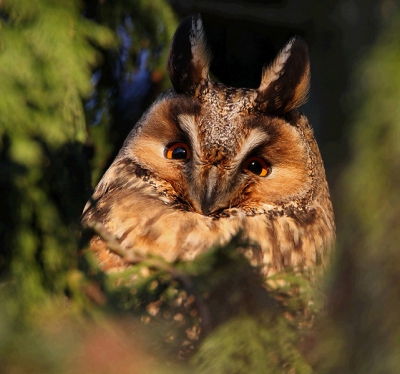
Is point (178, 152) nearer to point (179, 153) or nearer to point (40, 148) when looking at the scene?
point (179, 153)

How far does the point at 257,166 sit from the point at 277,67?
43 centimetres

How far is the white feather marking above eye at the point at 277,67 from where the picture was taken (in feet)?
6.73

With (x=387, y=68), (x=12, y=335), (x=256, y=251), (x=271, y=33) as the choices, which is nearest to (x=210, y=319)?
(x=12, y=335)

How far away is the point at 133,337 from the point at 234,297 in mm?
279

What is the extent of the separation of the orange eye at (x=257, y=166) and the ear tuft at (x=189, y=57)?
1.16 ft

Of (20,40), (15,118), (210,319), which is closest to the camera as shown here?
(210,319)

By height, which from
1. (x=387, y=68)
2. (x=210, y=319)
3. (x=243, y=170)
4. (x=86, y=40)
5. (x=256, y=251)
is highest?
(x=387, y=68)

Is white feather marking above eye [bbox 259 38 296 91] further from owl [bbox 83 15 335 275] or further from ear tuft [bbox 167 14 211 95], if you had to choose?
ear tuft [bbox 167 14 211 95]

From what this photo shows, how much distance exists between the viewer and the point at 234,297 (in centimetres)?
119

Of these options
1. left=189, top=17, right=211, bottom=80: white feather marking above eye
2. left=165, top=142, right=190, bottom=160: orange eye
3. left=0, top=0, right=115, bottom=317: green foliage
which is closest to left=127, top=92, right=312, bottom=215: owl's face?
left=165, top=142, right=190, bottom=160: orange eye

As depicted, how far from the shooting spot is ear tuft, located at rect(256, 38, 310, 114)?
2.01m

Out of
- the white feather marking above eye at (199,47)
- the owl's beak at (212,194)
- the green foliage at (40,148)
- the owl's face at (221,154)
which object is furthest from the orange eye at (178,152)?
the green foliage at (40,148)

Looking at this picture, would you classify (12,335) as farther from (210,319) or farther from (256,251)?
(256,251)

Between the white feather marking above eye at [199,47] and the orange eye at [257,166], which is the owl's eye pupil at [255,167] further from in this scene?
the white feather marking above eye at [199,47]
